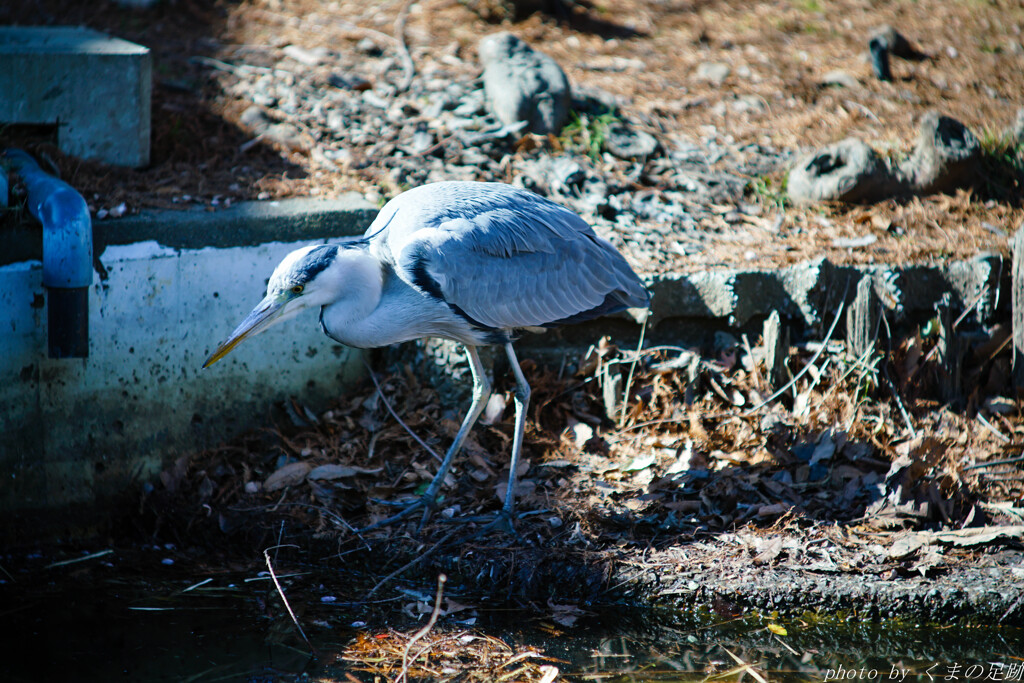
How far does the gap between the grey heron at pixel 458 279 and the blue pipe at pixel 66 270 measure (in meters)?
0.58

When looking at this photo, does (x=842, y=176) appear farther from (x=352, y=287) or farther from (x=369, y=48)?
(x=369, y=48)

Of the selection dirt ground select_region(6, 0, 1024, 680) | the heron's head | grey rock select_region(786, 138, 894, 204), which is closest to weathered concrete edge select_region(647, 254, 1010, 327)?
dirt ground select_region(6, 0, 1024, 680)

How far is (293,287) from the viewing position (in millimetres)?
3367

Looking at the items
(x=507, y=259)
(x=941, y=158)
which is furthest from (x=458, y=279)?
(x=941, y=158)

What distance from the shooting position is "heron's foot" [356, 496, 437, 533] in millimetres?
3920

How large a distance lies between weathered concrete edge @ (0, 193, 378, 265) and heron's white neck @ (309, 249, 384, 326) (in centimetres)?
94

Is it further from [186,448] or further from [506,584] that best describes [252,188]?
[506,584]

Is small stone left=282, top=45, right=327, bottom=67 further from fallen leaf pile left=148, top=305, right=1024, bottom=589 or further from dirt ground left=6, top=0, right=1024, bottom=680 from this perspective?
fallen leaf pile left=148, top=305, right=1024, bottom=589

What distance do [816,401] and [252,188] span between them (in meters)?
3.12

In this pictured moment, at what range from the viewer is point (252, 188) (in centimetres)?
472

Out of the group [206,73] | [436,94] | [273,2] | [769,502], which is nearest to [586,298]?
[769,502]

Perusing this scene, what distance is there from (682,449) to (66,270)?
2817 millimetres

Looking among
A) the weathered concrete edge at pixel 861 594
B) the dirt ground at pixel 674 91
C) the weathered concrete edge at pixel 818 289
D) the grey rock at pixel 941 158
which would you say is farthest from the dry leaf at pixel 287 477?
the grey rock at pixel 941 158

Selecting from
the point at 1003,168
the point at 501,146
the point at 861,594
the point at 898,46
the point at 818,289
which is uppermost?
the point at 898,46
